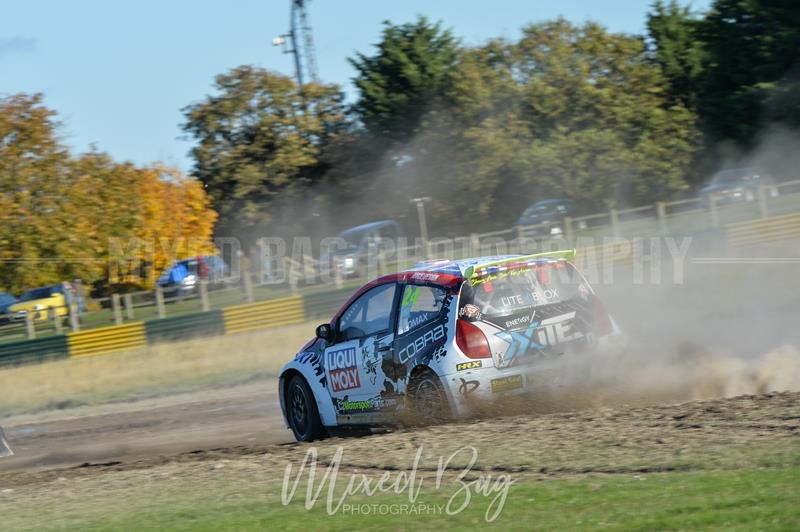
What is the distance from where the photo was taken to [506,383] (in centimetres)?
896

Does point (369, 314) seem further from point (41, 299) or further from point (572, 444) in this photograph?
point (41, 299)

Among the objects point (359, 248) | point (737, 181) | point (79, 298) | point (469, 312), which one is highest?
point (737, 181)

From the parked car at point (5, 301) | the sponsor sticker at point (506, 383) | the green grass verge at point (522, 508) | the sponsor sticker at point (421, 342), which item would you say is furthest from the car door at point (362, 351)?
the parked car at point (5, 301)

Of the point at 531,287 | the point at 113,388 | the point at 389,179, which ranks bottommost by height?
the point at 113,388

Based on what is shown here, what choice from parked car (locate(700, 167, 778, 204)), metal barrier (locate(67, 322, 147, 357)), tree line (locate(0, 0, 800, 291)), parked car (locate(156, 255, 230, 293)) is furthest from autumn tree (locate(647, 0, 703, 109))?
metal barrier (locate(67, 322, 147, 357))

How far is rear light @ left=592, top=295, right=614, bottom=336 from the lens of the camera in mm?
9523

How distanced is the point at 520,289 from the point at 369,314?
5.01 feet

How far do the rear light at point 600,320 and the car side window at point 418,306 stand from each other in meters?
1.50

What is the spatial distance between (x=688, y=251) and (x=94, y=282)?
26476 mm

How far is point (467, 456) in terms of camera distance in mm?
7457

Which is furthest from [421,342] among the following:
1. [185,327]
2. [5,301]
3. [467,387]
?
[5,301]

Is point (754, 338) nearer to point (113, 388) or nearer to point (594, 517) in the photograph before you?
point (594, 517)

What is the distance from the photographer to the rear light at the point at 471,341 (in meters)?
8.85

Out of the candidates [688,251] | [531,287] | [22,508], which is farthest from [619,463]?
[688,251]
